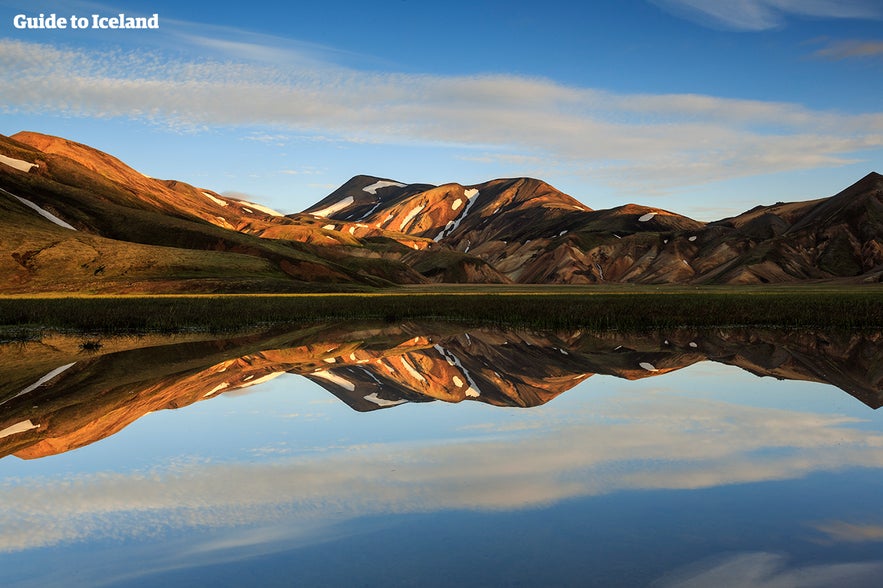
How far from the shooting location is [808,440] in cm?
1645

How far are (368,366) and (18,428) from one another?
572 inches

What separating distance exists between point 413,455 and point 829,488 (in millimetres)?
7689

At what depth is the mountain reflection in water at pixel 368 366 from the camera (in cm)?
2130

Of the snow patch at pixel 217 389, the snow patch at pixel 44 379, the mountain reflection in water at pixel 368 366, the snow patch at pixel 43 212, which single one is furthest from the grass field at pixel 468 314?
the snow patch at pixel 43 212

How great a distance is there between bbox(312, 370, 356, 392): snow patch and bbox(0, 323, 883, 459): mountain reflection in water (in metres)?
0.05

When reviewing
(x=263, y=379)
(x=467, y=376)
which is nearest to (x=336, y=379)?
(x=263, y=379)

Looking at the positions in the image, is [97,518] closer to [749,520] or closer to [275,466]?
[275,466]

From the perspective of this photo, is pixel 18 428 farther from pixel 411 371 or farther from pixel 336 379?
pixel 411 371

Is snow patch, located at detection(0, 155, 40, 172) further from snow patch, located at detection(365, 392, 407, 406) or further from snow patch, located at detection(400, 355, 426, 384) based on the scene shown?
snow patch, located at detection(365, 392, 407, 406)

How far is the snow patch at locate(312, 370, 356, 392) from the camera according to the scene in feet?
80.8

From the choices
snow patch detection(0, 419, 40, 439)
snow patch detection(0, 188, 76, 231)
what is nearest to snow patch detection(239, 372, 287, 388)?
snow patch detection(0, 419, 40, 439)

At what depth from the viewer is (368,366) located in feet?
100

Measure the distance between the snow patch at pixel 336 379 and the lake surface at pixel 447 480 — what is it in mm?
227

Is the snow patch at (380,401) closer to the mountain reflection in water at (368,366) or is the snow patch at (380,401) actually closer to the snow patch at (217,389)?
the mountain reflection in water at (368,366)
